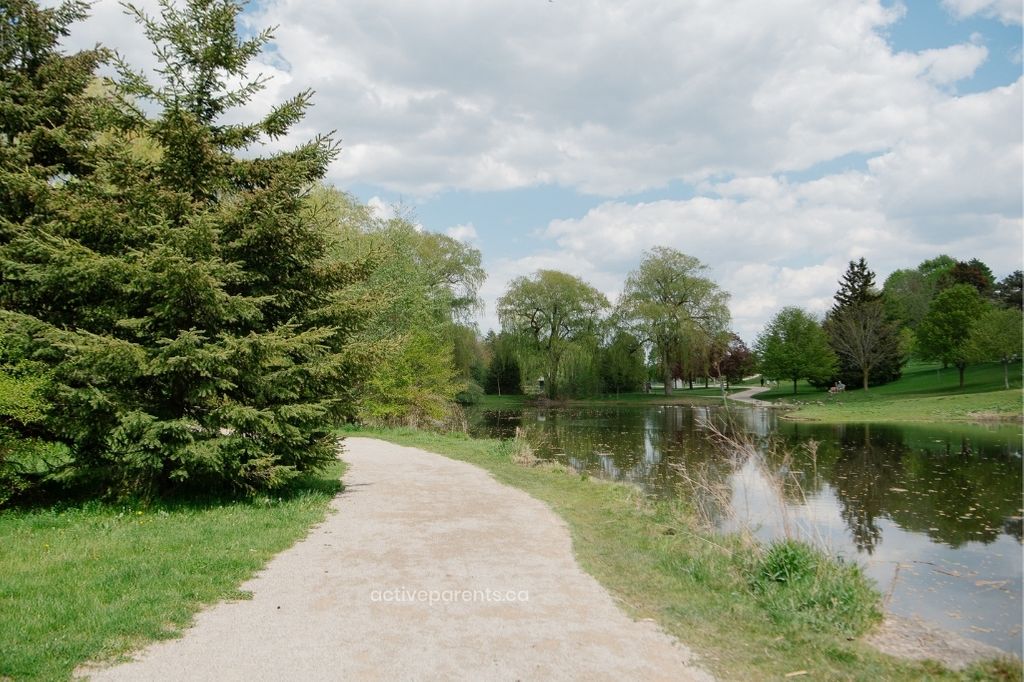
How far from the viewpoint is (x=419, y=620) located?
5305 millimetres

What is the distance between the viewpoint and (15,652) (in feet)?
14.0

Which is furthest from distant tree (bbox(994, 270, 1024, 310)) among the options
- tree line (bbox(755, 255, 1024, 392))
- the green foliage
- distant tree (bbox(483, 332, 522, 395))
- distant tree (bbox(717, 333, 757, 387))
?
the green foliage

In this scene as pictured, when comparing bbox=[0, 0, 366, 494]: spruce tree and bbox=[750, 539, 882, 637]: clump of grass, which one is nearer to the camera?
bbox=[750, 539, 882, 637]: clump of grass

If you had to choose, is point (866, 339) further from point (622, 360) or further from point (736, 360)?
point (622, 360)

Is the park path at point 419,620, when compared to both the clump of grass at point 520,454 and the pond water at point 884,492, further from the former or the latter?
the clump of grass at point 520,454

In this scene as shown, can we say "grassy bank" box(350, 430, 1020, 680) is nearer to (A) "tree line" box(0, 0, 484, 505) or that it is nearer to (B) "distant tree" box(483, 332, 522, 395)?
(A) "tree line" box(0, 0, 484, 505)

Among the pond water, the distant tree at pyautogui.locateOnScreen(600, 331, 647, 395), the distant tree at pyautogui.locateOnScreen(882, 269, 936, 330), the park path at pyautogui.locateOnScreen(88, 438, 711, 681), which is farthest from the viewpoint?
the distant tree at pyautogui.locateOnScreen(882, 269, 936, 330)

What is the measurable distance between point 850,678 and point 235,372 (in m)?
7.55

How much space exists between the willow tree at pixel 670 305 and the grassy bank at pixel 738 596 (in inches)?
1580

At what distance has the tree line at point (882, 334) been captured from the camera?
37500mm

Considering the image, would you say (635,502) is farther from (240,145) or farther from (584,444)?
(584,444)

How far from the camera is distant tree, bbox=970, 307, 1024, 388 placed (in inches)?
1362

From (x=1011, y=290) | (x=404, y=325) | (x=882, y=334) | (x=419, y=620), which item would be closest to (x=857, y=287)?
(x=882, y=334)

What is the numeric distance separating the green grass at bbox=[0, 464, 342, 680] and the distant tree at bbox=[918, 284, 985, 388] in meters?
44.2
